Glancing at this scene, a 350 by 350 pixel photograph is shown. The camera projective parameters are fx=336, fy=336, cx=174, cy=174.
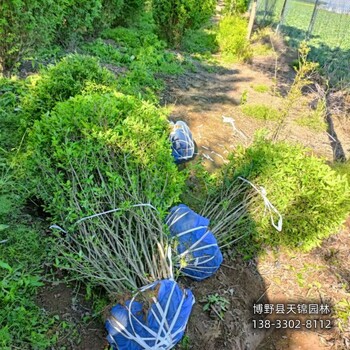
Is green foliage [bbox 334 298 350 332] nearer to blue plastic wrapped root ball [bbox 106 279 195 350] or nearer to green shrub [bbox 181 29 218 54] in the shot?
blue plastic wrapped root ball [bbox 106 279 195 350]

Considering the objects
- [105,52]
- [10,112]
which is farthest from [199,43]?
[10,112]

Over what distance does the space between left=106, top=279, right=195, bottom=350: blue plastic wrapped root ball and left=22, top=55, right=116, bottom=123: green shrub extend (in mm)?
2177

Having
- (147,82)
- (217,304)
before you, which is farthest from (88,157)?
(147,82)

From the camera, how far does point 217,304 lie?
267cm

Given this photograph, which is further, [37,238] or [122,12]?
[122,12]

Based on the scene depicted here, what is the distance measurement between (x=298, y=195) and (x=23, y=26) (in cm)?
434

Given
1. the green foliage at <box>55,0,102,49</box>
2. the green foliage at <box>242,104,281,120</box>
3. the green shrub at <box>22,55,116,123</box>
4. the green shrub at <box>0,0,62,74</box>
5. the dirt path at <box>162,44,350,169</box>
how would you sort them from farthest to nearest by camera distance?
the green foliage at <box>55,0,102,49</box> → the green foliage at <box>242,104,281,120</box> → the dirt path at <box>162,44,350,169</box> → the green shrub at <box>0,0,62,74</box> → the green shrub at <box>22,55,116,123</box>

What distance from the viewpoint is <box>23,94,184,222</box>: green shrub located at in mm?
2484

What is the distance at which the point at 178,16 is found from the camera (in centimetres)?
891

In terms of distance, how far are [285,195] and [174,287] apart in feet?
4.88

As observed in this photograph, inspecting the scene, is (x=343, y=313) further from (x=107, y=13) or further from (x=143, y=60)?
(x=107, y=13)

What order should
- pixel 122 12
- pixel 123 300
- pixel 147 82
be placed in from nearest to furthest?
1. pixel 123 300
2. pixel 147 82
3. pixel 122 12

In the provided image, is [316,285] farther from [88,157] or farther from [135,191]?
[88,157]

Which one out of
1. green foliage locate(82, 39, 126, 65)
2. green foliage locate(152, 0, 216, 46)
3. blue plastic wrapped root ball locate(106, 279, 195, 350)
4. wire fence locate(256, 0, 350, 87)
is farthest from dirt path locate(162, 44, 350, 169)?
blue plastic wrapped root ball locate(106, 279, 195, 350)
